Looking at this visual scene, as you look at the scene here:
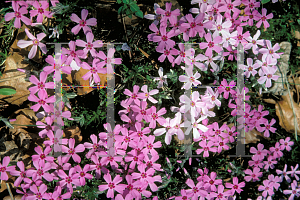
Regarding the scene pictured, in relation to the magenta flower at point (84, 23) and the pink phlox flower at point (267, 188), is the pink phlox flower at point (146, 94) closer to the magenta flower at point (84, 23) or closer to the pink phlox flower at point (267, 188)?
the magenta flower at point (84, 23)

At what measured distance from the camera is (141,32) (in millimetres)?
3400

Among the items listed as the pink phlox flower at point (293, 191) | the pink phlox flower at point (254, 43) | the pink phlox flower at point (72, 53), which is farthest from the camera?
the pink phlox flower at point (293, 191)

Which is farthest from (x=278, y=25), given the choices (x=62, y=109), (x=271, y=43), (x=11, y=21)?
(x=11, y=21)

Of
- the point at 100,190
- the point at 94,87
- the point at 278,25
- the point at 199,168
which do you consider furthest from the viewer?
the point at 278,25

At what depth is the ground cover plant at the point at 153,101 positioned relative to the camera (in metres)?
3.12

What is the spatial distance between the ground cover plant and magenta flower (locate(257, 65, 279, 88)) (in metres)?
0.02

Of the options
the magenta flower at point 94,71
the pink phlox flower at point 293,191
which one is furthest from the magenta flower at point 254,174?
the magenta flower at point 94,71

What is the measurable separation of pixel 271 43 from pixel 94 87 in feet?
9.99

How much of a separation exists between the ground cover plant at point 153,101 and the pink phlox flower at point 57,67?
0.01 metres

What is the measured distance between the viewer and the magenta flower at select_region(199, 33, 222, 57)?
321cm

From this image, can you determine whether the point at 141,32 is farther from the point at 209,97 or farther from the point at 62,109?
the point at 62,109

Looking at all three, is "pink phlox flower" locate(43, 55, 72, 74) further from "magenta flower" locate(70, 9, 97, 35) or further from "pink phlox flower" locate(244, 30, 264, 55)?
"pink phlox flower" locate(244, 30, 264, 55)

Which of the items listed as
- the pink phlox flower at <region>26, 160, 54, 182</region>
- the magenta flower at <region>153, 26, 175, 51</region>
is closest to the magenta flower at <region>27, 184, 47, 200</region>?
the pink phlox flower at <region>26, 160, 54, 182</region>

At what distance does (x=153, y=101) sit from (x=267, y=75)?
1964 mm
